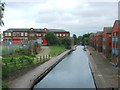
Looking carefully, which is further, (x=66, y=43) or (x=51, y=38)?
(x=66, y=43)

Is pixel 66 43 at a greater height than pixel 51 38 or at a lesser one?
lesser

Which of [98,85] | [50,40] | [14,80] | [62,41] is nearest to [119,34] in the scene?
[98,85]

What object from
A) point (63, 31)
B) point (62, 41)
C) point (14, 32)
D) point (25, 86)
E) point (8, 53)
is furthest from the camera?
point (63, 31)

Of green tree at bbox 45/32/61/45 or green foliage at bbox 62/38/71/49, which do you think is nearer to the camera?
green tree at bbox 45/32/61/45

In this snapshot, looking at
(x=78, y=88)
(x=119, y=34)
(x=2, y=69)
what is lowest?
(x=78, y=88)

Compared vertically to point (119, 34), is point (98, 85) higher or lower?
lower

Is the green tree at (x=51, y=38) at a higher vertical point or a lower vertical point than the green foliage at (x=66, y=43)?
higher

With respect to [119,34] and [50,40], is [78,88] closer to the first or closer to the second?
[119,34]

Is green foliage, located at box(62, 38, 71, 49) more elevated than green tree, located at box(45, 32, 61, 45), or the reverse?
green tree, located at box(45, 32, 61, 45)

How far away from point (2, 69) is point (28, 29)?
315 feet

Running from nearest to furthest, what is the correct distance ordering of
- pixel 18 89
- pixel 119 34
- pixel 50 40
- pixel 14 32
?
pixel 18 89
pixel 119 34
pixel 50 40
pixel 14 32

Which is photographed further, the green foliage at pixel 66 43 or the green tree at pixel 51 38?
the green foliage at pixel 66 43

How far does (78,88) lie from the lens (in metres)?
24.1

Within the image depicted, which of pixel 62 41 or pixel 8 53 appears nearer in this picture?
pixel 8 53
